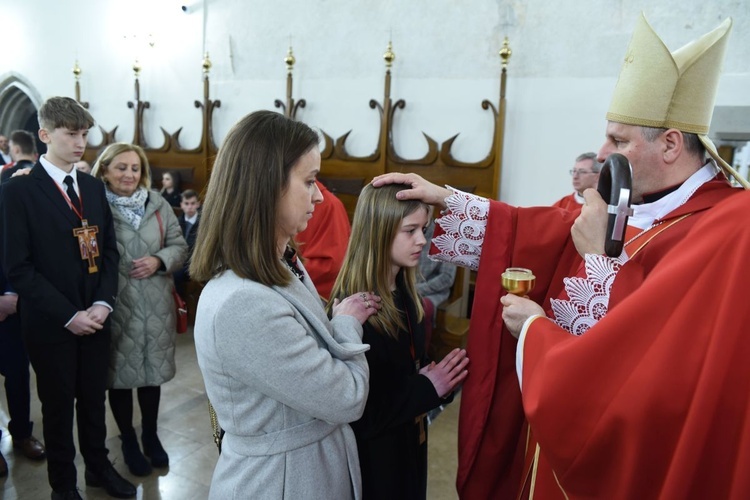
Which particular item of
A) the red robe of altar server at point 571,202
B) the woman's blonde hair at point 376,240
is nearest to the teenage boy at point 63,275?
the woman's blonde hair at point 376,240

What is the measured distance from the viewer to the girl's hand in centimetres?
152

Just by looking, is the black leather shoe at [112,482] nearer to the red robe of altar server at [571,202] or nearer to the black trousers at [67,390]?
the black trousers at [67,390]

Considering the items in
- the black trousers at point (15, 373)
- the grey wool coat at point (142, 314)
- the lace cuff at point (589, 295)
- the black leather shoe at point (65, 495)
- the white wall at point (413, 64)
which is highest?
the white wall at point (413, 64)

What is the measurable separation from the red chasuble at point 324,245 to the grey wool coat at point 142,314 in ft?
2.77

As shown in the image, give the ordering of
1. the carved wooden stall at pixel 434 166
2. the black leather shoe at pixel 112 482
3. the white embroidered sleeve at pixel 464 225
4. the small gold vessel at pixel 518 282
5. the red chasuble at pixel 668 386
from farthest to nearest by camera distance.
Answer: the carved wooden stall at pixel 434 166 → the black leather shoe at pixel 112 482 → the white embroidered sleeve at pixel 464 225 → the small gold vessel at pixel 518 282 → the red chasuble at pixel 668 386

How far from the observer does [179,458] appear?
291cm

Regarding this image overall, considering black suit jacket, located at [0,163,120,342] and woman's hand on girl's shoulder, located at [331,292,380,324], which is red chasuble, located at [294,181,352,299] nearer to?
black suit jacket, located at [0,163,120,342]

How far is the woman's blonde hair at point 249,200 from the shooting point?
112 cm

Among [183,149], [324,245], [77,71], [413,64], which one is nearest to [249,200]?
[324,245]

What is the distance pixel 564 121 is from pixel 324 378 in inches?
150

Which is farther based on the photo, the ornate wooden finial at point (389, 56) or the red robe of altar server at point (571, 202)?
the ornate wooden finial at point (389, 56)

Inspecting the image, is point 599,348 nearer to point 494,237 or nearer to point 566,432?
point 566,432

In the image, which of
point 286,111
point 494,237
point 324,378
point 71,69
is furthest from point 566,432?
point 71,69

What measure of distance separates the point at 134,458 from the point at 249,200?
2.23 m
